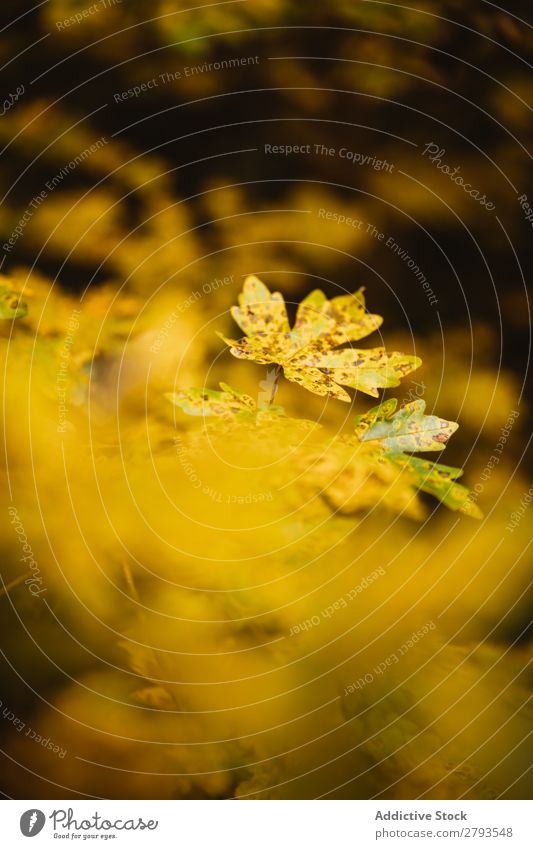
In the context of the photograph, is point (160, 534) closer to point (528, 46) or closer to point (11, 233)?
point (11, 233)

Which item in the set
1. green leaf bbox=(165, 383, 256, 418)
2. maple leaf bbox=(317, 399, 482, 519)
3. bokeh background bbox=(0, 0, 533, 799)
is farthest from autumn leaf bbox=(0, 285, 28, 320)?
maple leaf bbox=(317, 399, 482, 519)

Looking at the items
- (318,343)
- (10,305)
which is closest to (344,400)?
(318,343)

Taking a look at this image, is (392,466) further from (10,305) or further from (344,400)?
(10,305)

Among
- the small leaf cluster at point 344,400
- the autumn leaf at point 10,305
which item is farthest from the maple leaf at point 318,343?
the autumn leaf at point 10,305

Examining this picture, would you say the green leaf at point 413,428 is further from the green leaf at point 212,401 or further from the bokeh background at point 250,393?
the green leaf at point 212,401

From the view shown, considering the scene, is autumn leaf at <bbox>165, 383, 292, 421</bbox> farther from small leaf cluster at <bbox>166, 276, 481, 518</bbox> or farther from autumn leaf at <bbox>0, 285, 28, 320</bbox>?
autumn leaf at <bbox>0, 285, 28, 320</bbox>

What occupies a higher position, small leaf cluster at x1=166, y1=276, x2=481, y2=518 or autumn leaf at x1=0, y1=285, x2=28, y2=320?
autumn leaf at x1=0, y1=285, x2=28, y2=320
